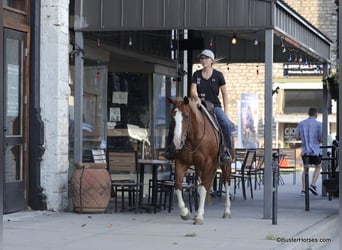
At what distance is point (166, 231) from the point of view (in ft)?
32.3

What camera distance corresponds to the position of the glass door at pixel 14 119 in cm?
1091

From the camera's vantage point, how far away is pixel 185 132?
1030 centimetres

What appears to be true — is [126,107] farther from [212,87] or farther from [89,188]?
[212,87]

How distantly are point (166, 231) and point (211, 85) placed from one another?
253cm

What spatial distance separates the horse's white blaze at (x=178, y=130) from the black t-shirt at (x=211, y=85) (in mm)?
986

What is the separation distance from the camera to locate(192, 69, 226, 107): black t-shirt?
11031 mm

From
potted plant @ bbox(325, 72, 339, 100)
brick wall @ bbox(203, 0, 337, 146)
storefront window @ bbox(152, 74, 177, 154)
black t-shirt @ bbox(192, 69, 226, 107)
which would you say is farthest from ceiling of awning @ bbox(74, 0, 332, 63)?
brick wall @ bbox(203, 0, 337, 146)

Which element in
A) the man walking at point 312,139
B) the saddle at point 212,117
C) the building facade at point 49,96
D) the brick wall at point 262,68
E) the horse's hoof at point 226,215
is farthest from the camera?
the brick wall at point 262,68

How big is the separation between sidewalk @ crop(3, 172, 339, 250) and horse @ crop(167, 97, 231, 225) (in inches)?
21.0

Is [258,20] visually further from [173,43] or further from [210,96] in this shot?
[173,43]

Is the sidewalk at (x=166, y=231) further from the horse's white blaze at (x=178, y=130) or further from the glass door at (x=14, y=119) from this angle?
the horse's white blaze at (x=178, y=130)

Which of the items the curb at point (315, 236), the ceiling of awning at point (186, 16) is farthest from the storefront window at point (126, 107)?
the curb at point (315, 236)

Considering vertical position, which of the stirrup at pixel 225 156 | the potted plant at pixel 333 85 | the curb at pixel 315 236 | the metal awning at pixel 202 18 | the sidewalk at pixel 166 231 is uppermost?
the metal awning at pixel 202 18

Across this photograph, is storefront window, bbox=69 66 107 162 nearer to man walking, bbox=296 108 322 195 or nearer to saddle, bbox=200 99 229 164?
saddle, bbox=200 99 229 164
